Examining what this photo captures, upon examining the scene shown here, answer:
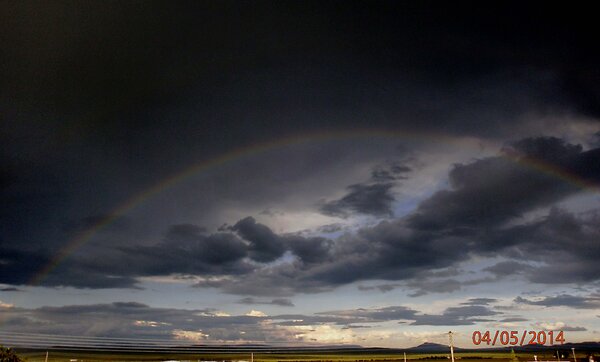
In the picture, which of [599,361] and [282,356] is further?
[282,356]

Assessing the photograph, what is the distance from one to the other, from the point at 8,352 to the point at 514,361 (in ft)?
176

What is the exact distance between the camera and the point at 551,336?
2041 inches

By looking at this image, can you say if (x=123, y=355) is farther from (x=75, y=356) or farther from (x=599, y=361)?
(x=599, y=361)

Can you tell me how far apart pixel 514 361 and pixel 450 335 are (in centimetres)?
1356

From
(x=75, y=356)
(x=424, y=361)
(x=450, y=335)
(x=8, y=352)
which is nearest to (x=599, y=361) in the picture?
(x=450, y=335)

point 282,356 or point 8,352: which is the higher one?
point 8,352

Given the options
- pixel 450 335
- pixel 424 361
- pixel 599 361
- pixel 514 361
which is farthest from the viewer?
pixel 424 361

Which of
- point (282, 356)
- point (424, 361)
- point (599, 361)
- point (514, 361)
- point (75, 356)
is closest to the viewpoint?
point (514, 361)

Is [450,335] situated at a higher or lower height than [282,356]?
higher

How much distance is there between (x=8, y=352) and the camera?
1146 inches

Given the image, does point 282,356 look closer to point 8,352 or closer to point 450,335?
point 450,335

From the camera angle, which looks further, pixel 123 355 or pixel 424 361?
pixel 123 355

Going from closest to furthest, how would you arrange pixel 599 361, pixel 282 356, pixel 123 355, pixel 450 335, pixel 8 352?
pixel 8 352
pixel 450 335
pixel 599 361
pixel 123 355
pixel 282 356

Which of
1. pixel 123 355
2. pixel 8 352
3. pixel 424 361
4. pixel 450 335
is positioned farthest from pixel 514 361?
pixel 123 355
